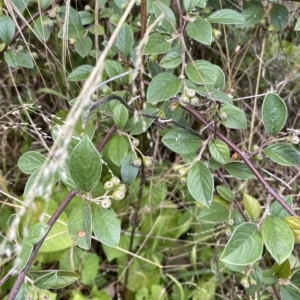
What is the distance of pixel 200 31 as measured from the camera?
2.43 ft

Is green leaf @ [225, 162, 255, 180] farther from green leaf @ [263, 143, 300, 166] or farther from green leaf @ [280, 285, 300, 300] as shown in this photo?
green leaf @ [280, 285, 300, 300]

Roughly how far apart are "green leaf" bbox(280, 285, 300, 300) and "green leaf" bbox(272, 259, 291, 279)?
3 centimetres

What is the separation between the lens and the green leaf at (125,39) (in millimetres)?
828

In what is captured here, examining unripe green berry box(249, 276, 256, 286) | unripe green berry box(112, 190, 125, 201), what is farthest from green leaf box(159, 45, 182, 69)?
unripe green berry box(249, 276, 256, 286)

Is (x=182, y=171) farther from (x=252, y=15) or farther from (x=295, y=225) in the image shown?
(x=252, y=15)

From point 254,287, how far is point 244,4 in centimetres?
68

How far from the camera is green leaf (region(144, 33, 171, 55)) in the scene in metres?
0.73

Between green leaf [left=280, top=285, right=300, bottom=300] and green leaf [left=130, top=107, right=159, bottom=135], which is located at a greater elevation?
green leaf [left=130, top=107, right=159, bottom=135]

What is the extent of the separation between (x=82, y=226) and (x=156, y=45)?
33 centimetres

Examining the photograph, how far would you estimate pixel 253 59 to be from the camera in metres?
1.33

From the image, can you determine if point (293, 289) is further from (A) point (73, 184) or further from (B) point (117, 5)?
(B) point (117, 5)

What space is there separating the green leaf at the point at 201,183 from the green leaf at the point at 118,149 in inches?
5.2

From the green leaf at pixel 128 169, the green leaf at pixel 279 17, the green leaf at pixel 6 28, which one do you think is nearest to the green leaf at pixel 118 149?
the green leaf at pixel 128 169

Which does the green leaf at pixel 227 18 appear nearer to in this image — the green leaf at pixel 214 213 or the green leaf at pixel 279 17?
the green leaf at pixel 279 17
